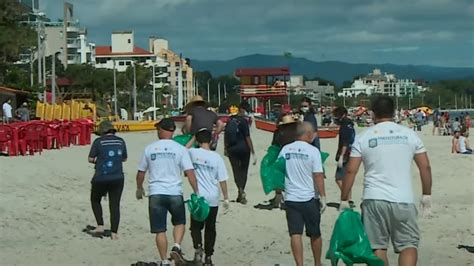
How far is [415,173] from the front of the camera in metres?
20.3

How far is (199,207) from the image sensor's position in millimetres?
8805

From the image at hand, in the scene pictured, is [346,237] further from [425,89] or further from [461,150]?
[425,89]

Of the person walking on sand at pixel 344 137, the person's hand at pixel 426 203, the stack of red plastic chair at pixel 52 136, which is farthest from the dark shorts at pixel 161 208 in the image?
the stack of red plastic chair at pixel 52 136

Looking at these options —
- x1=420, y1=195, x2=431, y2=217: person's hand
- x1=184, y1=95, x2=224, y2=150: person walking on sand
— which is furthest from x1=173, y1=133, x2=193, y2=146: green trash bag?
x1=420, y1=195, x2=431, y2=217: person's hand

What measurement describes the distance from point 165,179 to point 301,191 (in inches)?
54.0

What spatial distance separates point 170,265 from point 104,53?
15485cm

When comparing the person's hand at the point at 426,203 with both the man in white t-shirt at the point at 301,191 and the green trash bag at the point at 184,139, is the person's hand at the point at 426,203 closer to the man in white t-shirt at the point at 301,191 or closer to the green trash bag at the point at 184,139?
the man in white t-shirt at the point at 301,191

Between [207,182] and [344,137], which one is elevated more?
[344,137]

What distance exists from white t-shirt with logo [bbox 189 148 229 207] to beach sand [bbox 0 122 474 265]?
3.57 ft

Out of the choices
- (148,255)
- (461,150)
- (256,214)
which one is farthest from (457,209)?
(461,150)

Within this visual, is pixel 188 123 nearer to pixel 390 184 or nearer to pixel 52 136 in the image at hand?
pixel 390 184

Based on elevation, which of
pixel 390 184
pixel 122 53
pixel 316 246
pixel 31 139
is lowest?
pixel 316 246

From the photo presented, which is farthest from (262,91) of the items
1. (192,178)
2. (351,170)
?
(351,170)

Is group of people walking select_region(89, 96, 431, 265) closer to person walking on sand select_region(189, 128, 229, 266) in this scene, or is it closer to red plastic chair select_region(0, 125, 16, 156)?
person walking on sand select_region(189, 128, 229, 266)
